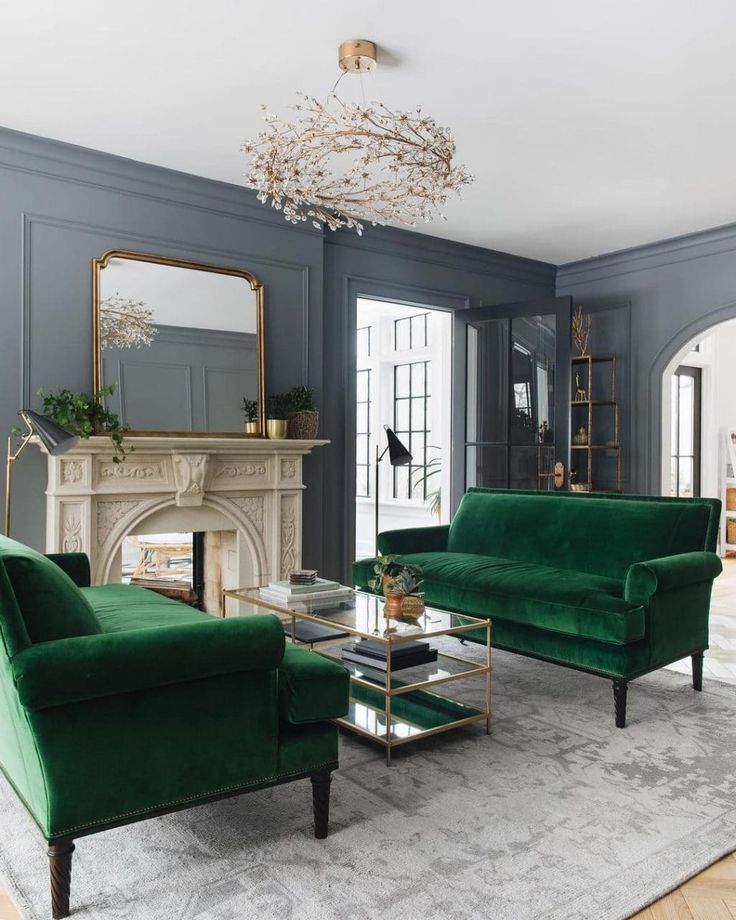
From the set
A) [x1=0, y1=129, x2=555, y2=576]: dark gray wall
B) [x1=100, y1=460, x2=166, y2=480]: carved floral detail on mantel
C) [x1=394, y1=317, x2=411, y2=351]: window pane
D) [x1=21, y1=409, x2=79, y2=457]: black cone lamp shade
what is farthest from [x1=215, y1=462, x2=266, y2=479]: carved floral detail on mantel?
[x1=394, y1=317, x2=411, y2=351]: window pane

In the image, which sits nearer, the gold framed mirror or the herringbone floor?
the herringbone floor

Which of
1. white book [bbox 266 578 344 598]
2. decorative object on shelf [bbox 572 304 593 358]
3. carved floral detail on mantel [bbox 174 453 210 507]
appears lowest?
white book [bbox 266 578 344 598]

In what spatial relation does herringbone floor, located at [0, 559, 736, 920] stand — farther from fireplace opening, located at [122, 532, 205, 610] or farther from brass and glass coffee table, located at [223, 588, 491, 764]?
fireplace opening, located at [122, 532, 205, 610]

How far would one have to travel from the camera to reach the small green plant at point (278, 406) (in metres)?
4.86

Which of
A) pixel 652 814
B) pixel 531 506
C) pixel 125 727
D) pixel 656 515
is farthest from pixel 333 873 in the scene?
pixel 531 506

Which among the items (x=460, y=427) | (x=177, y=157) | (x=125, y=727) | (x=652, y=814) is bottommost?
(x=652, y=814)

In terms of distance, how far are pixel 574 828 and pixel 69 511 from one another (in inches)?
116

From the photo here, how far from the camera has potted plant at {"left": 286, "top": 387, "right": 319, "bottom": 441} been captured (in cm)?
488

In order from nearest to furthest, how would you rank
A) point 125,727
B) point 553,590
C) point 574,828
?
point 125,727 → point 574,828 → point 553,590

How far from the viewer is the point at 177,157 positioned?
14.2 feet

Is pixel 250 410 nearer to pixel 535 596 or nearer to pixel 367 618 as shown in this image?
pixel 367 618

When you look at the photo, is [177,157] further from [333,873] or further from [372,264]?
[333,873]

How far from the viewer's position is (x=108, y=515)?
4.22 metres

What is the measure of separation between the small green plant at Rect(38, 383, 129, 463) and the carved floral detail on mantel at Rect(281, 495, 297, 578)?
1.08 m
